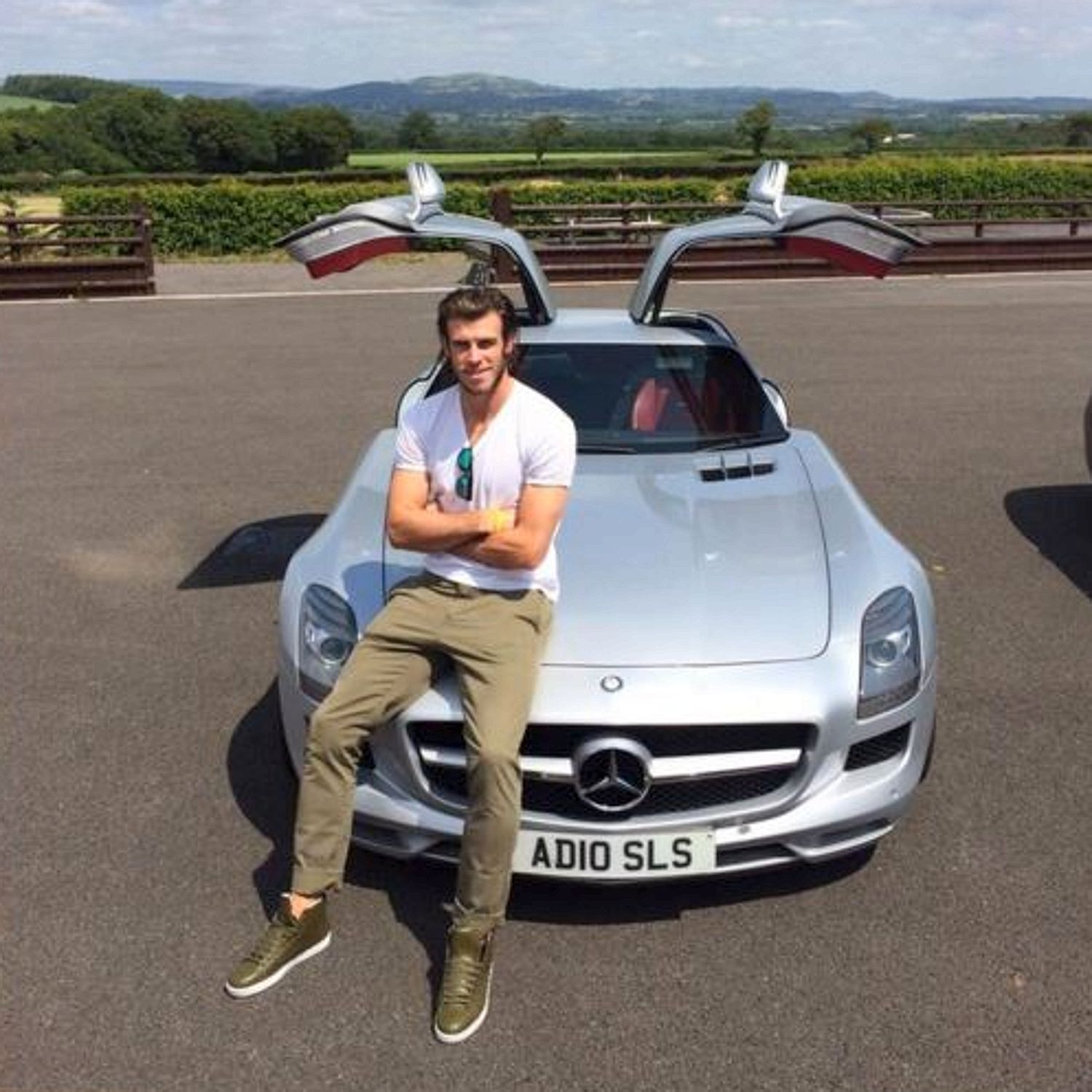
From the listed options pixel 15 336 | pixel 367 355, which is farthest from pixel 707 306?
pixel 15 336

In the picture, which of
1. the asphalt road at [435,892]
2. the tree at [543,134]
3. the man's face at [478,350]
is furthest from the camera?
the tree at [543,134]

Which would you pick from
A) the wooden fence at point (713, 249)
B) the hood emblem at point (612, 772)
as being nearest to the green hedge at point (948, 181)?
the wooden fence at point (713, 249)

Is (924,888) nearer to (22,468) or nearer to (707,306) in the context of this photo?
(22,468)

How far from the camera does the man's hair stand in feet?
10.2

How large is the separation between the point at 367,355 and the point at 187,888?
9.61 meters

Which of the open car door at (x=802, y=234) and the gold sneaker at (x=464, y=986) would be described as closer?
the gold sneaker at (x=464, y=986)

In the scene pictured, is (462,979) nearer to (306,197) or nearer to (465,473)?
(465,473)

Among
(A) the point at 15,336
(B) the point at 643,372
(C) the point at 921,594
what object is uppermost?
(B) the point at 643,372

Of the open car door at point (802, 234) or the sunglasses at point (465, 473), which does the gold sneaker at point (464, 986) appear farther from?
the open car door at point (802, 234)

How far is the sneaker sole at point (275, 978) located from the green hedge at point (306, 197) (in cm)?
2121

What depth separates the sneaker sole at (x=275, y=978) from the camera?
2920 mm

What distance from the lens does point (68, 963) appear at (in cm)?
305

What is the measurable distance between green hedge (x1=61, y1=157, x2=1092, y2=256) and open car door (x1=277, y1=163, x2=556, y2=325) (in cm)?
1894

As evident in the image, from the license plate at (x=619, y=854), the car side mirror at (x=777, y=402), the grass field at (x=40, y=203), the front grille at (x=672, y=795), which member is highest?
Answer: the car side mirror at (x=777, y=402)
